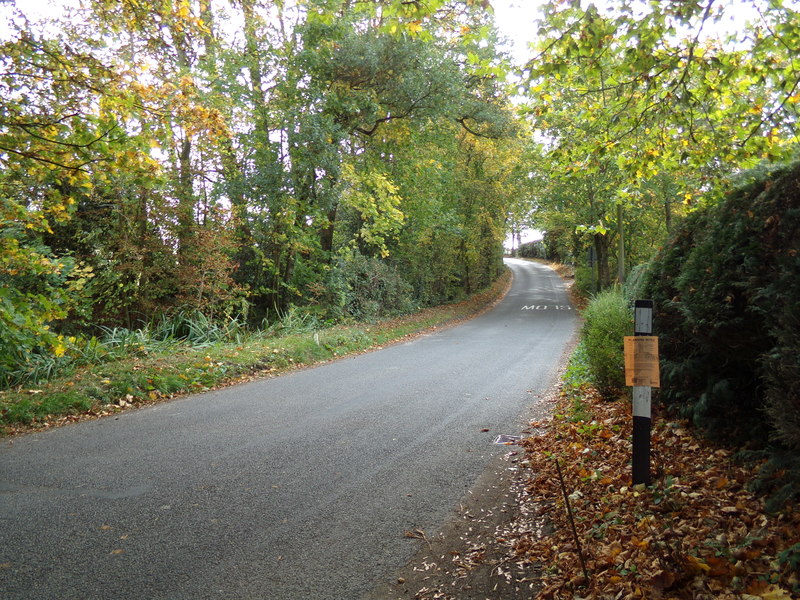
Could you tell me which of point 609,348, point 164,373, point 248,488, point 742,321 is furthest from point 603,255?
point 248,488

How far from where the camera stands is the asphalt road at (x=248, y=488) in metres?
3.37

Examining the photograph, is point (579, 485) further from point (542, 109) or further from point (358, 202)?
point (358, 202)

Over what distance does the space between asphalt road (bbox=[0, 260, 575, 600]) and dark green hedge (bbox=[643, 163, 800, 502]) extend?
84.1 inches

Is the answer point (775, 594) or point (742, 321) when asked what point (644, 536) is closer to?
point (775, 594)

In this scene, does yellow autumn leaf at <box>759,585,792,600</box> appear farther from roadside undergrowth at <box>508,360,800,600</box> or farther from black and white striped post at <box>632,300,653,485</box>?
black and white striped post at <box>632,300,653,485</box>

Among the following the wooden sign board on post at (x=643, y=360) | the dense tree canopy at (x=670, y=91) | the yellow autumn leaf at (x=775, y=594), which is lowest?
the yellow autumn leaf at (x=775, y=594)

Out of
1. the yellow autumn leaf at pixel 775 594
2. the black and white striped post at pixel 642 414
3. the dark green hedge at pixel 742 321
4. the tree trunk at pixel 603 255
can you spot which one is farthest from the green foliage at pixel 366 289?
the yellow autumn leaf at pixel 775 594

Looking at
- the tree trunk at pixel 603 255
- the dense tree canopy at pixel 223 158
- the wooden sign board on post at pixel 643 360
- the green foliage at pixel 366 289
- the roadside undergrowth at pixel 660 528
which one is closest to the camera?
the roadside undergrowth at pixel 660 528

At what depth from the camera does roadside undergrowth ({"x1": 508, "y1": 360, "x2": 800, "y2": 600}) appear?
9.02 feet

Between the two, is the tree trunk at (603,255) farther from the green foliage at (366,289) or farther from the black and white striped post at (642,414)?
the black and white striped post at (642,414)

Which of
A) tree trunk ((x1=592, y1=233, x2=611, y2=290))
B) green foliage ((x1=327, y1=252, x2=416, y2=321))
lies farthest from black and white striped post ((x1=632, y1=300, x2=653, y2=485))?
tree trunk ((x1=592, y1=233, x2=611, y2=290))

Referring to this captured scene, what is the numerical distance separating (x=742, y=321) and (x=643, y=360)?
84 centimetres

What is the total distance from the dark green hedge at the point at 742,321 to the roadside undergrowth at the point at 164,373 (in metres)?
7.23

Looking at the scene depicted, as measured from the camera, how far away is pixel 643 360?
4.02m
